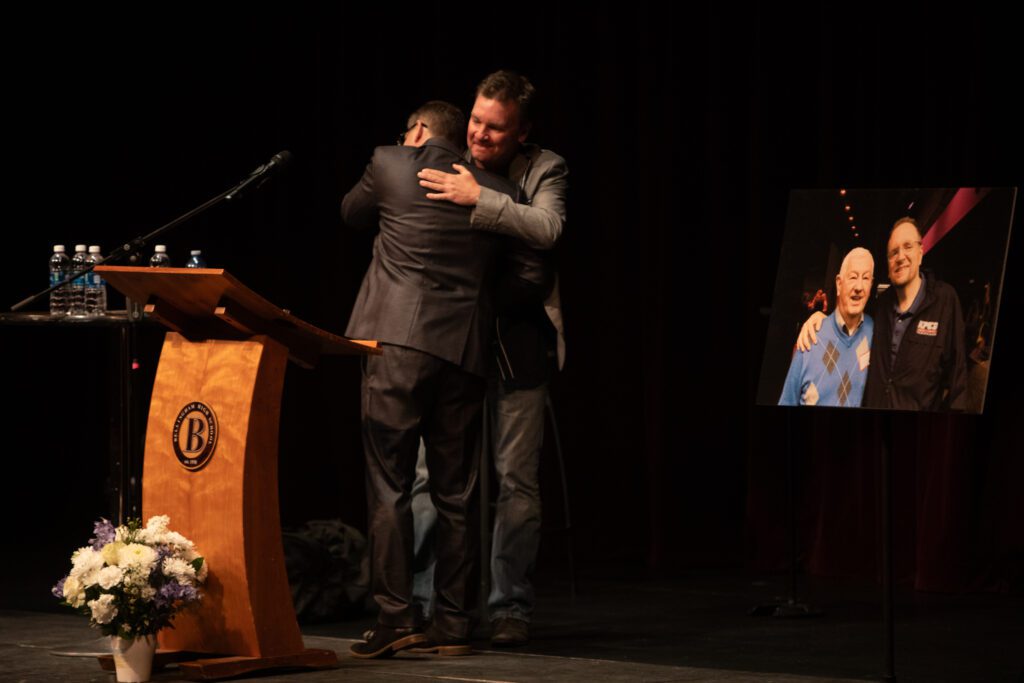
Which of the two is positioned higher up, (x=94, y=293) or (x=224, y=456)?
(x=94, y=293)

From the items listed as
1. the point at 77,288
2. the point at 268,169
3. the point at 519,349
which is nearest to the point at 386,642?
the point at 519,349

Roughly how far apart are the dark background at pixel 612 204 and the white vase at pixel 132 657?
2003 millimetres

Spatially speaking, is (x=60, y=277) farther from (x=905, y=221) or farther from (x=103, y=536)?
(x=905, y=221)

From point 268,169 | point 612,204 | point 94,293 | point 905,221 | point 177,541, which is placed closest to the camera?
point 177,541

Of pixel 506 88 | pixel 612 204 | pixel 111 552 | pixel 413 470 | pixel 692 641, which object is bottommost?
pixel 692 641

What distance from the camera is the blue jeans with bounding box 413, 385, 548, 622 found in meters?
4.17

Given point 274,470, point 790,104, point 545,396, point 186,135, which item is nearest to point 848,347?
point 545,396

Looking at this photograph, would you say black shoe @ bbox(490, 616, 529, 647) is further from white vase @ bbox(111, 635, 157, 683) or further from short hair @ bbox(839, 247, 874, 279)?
short hair @ bbox(839, 247, 874, 279)

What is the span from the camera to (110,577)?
10.9 ft

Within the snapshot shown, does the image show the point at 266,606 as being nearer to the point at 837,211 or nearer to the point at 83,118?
the point at 837,211

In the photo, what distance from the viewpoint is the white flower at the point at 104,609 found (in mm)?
3303

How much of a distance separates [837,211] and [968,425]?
1.90m

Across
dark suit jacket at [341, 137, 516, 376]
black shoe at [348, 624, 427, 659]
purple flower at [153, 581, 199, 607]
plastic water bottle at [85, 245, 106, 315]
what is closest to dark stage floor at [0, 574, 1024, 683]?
black shoe at [348, 624, 427, 659]

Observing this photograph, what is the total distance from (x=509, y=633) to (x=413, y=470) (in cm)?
52
